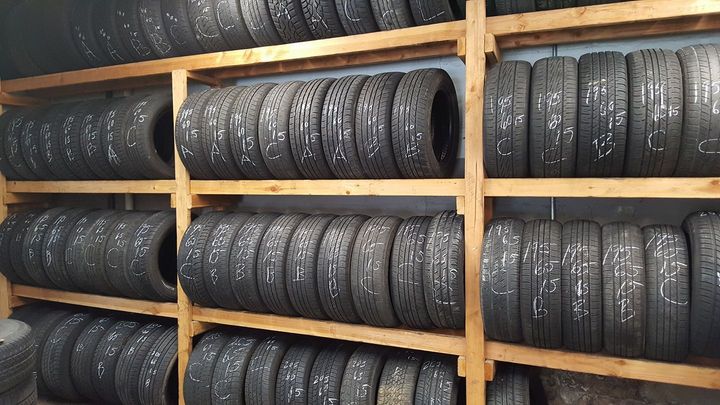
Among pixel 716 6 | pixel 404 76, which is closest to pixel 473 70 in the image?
pixel 404 76

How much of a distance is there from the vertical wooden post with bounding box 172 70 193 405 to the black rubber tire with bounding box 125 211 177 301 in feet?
0.51

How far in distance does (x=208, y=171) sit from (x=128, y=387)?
1.63 metres

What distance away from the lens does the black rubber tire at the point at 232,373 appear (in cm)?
288

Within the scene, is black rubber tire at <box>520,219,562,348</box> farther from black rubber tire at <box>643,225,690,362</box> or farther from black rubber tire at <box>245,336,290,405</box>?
black rubber tire at <box>245,336,290,405</box>

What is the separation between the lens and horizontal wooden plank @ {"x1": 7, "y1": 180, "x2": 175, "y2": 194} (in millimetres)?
3309

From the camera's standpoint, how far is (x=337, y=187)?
275 cm

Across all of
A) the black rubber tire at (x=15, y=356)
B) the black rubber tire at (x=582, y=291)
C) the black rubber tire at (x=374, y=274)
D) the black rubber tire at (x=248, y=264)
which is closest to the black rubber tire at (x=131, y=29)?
the black rubber tire at (x=248, y=264)

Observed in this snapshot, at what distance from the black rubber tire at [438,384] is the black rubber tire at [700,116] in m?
1.56

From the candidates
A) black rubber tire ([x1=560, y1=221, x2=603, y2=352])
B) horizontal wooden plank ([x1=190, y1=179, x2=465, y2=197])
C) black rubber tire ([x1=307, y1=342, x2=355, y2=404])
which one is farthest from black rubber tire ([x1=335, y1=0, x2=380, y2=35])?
black rubber tire ([x1=307, y1=342, x2=355, y2=404])

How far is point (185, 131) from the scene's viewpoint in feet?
9.93

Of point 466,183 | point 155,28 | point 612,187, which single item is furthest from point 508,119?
point 155,28

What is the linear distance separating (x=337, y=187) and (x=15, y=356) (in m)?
2.13

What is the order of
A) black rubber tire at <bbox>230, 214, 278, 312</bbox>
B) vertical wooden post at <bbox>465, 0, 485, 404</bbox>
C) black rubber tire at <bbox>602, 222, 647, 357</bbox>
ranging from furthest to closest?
black rubber tire at <bbox>230, 214, 278, 312</bbox>, vertical wooden post at <bbox>465, 0, 485, 404</bbox>, black rubber tire at <bbox>602, 222, 647, 357</bbox>

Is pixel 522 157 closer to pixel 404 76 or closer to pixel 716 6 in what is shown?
pixel 404 76
